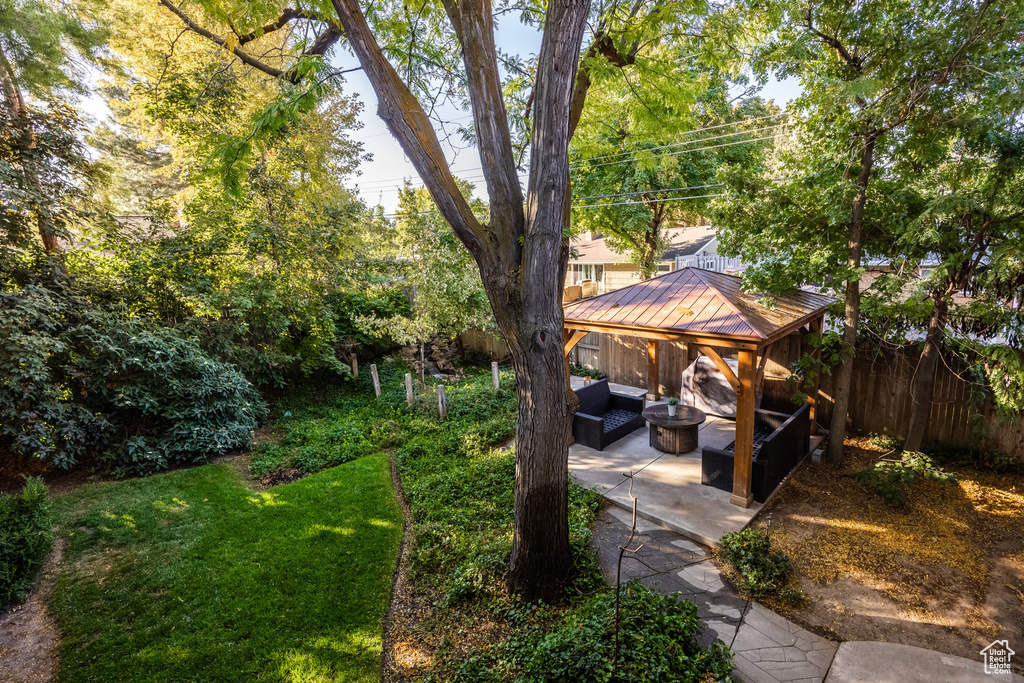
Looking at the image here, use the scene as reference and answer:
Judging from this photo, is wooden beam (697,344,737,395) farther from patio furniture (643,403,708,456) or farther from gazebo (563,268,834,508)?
patio furniture (643,403,708,456)

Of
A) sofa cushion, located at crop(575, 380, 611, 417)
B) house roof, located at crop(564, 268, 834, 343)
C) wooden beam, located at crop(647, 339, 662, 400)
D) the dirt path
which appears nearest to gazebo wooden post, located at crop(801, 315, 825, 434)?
house roof, located at crop(564, 268, 834, 343)

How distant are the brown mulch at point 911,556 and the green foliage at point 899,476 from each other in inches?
4.4

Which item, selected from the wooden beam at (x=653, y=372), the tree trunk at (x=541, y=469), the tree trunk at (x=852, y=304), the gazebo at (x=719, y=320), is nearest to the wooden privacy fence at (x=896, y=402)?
the gazebo at (x=719, y=320)

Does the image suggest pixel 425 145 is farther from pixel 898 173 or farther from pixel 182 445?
pixel 182 445

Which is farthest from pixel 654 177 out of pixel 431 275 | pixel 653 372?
pixel 431 275

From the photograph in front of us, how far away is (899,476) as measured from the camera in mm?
5141

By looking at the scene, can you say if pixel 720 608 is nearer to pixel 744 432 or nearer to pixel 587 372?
pixel 744 432

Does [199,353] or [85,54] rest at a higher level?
[85,54]

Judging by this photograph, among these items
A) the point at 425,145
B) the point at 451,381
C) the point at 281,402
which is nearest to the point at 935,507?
the point at 425,145

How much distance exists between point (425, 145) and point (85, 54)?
27.9 ft

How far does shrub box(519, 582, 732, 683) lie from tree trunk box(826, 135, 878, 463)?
4.34 m

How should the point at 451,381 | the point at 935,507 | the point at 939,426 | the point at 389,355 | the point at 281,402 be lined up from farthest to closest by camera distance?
1. the point at 389,355
2. the point at 451,381
3. the point at 281,402
4. the point at 939,426
5. the point at 935,507

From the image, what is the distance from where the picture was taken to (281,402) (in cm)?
922

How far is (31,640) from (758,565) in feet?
21.2
